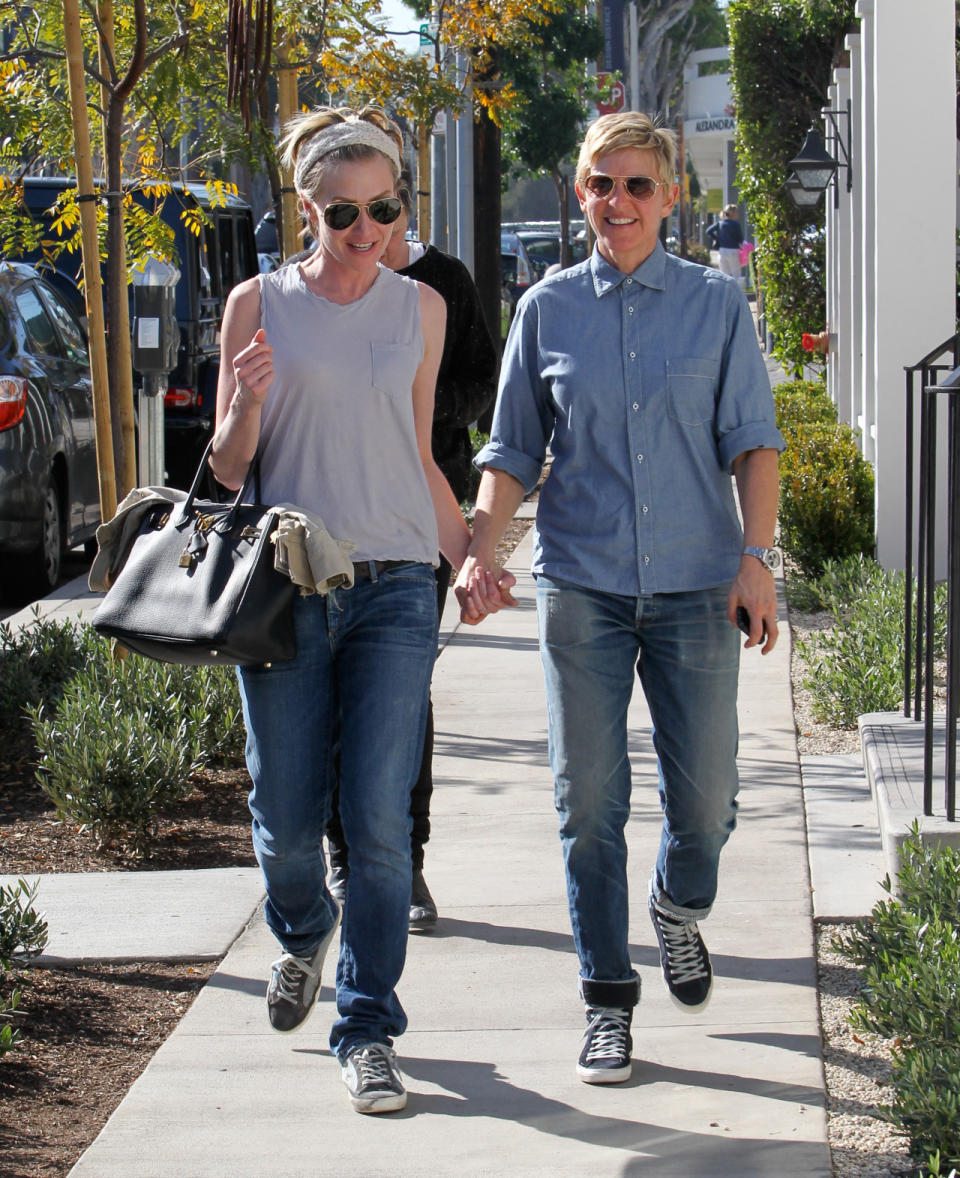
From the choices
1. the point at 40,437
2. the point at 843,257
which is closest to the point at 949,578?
the point at 40,437

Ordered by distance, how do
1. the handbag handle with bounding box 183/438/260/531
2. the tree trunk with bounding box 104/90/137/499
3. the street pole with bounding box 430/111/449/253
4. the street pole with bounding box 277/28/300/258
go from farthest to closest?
the street pole with bounding box 430/111/449/253 < the street pole with bounding box 277/28/300/258 < the tree trunk with bounding box 104/90/137/499 < the handbag handle with bounding box 183/438/260/531

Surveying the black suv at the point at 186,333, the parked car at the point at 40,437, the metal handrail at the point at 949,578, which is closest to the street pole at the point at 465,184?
the black suv at the point at 186,333

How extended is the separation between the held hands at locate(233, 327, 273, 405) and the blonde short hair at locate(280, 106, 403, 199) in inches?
14.9

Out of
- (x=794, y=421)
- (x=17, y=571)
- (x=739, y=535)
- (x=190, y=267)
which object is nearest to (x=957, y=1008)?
(x=739, y=535)

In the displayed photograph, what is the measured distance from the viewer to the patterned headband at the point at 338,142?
3424 mm

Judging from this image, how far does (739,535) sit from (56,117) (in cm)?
431

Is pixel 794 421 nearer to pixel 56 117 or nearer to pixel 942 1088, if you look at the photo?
pixel 56 117

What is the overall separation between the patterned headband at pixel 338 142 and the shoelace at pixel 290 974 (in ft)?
5.08

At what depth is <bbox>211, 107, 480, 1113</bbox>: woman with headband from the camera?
338 cm

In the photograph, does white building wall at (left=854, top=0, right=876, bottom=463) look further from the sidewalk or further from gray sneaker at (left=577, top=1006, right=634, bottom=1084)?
gray sneaker at (left=577, top=1006, right=634, bottom=1084)

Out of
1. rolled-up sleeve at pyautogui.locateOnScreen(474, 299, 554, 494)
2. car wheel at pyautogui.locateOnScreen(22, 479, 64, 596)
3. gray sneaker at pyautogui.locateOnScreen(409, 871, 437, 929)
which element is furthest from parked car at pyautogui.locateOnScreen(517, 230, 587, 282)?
rolled-up sleeve at pyautogui.locateOnScreen(474, 299, 554, 494)

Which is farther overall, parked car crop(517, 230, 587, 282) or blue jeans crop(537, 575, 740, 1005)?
parked car crop(517, 230, 587, 282)

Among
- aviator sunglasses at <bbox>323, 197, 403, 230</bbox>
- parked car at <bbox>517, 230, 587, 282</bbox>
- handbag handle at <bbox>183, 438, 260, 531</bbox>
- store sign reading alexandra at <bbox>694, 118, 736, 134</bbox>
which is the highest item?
store sign reading alexandra at <bbox>694, 118, 736, 134</bbox>

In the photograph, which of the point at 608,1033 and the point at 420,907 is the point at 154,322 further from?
the point at 608,1033
